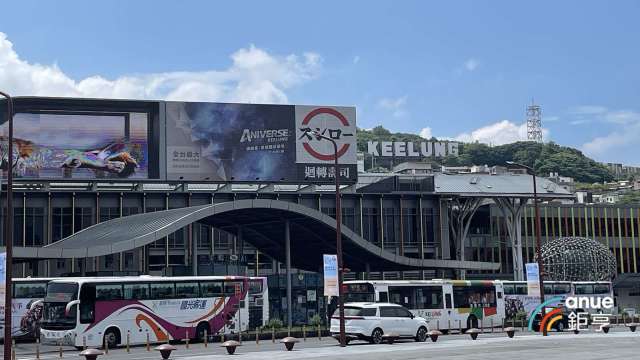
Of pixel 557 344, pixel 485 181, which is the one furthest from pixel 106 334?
pixel 485 181

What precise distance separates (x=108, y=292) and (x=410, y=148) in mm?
150388

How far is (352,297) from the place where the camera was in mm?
48750

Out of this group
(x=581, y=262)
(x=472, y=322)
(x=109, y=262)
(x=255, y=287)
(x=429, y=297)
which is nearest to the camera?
(x=255, y=287)

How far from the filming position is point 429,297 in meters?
50.8

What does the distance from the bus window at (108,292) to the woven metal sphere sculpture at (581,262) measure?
40196 mm

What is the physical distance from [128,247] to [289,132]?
98.3ft

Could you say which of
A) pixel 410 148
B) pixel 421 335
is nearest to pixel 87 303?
pixel 421 335

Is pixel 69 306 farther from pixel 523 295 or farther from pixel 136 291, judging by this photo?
pixel 523 295

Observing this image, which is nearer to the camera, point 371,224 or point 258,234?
point 258,234

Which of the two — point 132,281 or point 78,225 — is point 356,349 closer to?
point 132,281

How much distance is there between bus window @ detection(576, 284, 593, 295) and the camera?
2549 inches

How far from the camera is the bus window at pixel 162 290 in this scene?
42062 mm

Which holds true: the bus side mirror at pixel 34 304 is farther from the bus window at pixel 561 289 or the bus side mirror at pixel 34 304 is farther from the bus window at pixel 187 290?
the bus window at pixel 561 289

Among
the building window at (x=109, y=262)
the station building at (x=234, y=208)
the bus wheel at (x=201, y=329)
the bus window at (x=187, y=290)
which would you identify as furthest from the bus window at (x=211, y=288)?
the building window at (x=109, y=262)
